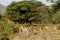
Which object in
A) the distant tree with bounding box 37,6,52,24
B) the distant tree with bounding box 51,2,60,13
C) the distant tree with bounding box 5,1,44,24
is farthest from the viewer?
the distant tree with bounding box 51,2,60,13

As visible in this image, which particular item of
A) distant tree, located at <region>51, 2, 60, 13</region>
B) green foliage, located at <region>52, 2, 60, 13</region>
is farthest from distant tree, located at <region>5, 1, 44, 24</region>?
green foliage, located at <region>52, 2, 60, 13</region>

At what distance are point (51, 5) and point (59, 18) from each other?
9518 millimetres

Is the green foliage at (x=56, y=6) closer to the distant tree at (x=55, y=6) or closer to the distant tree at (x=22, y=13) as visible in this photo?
the distant tree at (x=55, y=6)

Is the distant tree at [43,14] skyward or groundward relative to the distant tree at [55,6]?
groundward

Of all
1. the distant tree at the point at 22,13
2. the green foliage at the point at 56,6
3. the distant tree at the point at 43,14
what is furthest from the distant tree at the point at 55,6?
the distant tree at the point at 22,13

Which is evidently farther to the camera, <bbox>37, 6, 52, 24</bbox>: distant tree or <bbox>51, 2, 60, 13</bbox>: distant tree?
<bbox>51, 2, 60, 13</bbox>: distant tree

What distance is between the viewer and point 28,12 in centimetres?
2789

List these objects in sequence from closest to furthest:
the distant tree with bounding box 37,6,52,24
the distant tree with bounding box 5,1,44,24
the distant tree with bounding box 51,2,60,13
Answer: the distant tree with bounding box 37,6,52,24 → the distant tree with bounding box 5,1,44,24 → the distant tree with bounding box 51,2,60,13

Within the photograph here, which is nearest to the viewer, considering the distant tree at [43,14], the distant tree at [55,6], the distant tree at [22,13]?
the distant tree at [43,14]

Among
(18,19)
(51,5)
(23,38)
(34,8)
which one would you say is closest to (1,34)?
(23,38)

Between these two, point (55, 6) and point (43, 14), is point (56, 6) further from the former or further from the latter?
point (43, 14)

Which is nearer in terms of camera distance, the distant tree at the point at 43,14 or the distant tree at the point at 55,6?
the distant tree at the point at 43,14

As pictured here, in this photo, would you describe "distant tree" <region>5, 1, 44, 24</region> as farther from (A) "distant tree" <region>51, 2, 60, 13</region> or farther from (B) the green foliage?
(B) the green foliage

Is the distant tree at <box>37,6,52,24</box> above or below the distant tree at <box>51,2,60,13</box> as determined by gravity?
below
